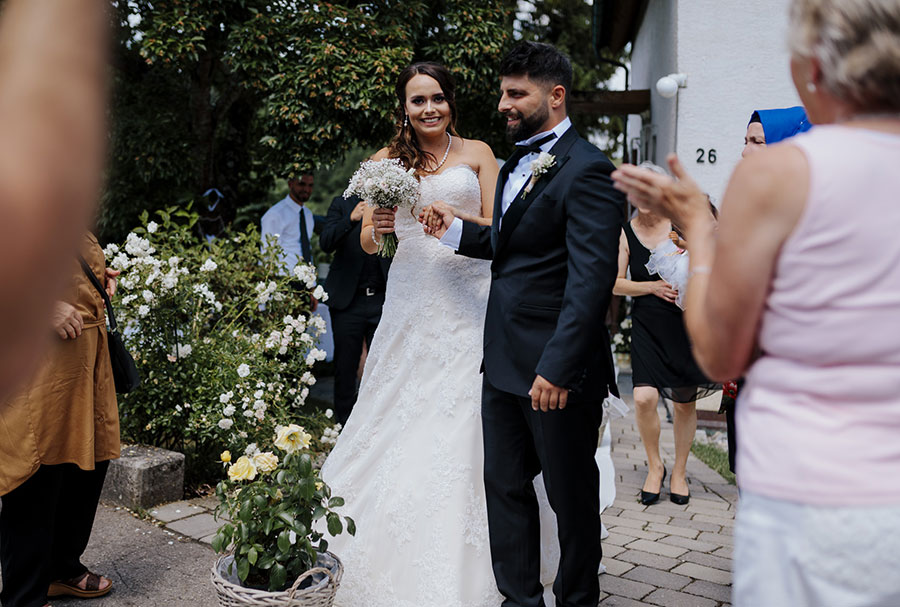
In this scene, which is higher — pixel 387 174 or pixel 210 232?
pixel 387 174

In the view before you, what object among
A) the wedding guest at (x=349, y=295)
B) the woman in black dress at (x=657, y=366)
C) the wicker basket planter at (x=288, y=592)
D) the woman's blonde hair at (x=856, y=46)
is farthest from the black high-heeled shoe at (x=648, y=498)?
the woman's blonde hair at (x=856, y=46)

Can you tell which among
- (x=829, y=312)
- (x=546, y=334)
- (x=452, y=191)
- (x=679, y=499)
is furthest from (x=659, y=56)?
(x=829, y=312)

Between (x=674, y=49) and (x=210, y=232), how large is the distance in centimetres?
547

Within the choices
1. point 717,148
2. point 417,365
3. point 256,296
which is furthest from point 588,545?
point 717,148

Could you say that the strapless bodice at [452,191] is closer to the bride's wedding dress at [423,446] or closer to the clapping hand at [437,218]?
the bride's wedding dress at [423,446]

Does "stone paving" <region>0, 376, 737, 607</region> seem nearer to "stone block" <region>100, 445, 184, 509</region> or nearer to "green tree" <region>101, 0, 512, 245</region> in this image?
"stone block" <region>100, 445, 184, 509</region>

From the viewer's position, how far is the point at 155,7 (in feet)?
26.8

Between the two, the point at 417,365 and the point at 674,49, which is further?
the point at 674,49

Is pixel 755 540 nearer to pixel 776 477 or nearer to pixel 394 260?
pixel 776 477

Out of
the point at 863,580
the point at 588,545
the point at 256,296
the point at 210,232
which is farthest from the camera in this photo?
the point at 210,232

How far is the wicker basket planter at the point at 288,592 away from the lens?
286 centimetres

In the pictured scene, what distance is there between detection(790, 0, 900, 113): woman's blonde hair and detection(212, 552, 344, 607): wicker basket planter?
231 cm

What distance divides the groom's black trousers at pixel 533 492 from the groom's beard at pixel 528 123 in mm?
1044

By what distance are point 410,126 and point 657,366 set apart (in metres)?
2.36
